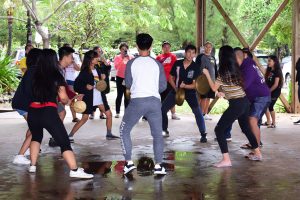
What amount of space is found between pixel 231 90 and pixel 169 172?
58.0 inches

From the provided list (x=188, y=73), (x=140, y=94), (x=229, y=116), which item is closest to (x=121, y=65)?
(x=188, y=73)

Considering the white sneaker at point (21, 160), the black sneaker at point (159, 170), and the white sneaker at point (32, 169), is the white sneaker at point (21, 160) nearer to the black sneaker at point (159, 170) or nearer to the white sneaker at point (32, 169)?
the white sneaker at point (32, 169)

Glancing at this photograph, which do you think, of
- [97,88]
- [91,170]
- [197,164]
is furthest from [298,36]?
[91,170]

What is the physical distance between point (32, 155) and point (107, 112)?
3.19 meters

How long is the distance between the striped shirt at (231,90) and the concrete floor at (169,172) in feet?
3.33

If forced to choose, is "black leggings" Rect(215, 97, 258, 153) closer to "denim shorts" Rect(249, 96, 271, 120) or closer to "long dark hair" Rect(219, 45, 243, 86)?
"long dark hair" Rect(219, 45, 243, 86)

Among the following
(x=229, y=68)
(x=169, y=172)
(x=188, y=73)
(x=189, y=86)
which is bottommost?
(x=169, y=172)

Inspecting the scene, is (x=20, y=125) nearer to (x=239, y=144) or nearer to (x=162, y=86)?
(x=239, y=144)

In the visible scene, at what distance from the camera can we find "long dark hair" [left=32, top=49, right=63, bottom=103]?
7707mm

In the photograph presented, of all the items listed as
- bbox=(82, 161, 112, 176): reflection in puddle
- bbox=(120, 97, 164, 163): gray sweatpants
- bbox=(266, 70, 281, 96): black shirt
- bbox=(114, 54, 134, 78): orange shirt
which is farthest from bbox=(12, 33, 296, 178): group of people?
bbox=(114, 54, 134, 78): orange shirt

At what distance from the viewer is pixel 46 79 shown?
25.4ft

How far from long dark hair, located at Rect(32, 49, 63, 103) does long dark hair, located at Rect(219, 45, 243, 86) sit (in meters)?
2.32

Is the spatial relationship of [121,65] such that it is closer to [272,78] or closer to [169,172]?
[272,78]

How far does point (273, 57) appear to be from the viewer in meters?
12.6
